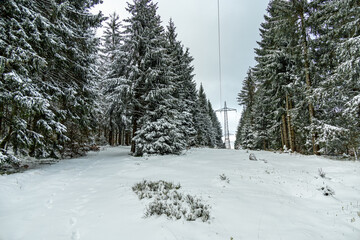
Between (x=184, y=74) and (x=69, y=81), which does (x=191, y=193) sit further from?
(x=184, y=74)

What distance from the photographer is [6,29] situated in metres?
6.73

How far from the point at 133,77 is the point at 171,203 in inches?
438

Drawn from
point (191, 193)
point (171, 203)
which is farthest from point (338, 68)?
point (171, 203)

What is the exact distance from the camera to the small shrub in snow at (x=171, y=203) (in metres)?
Answer: 4.03

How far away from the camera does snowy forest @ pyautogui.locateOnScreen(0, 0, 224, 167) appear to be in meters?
6.75

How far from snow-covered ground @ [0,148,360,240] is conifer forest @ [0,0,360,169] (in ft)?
9.14

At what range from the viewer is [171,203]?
459 centimetres

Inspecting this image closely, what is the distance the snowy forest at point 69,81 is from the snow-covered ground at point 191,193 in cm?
236

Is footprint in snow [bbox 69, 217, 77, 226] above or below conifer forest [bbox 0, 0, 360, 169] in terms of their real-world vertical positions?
below

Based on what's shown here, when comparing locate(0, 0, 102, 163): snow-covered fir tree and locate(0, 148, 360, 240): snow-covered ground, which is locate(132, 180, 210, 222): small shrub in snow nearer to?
locate(0, 148, 360, 240): snow-covered ground

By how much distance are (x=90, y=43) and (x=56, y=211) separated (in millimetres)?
9823

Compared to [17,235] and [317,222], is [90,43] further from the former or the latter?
[317,222]

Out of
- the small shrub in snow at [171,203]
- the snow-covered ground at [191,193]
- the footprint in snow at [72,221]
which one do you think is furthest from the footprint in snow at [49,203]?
the small shrub in snow at [171,203]

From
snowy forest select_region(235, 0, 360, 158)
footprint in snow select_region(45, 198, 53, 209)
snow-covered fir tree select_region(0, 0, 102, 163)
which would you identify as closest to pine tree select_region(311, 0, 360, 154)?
snowy forest select_region(235, 0, 360, 158)
